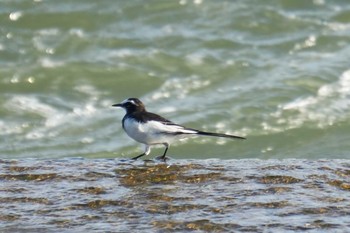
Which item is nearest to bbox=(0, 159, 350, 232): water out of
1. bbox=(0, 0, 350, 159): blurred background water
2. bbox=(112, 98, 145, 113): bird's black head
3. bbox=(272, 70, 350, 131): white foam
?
bbox=(112, 98, 145, 113): bird's black head

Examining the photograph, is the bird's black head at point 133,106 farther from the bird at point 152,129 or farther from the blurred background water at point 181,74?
the blurred background water at point 181,74

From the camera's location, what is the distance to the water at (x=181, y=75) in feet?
48.5

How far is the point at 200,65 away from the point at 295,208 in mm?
10543

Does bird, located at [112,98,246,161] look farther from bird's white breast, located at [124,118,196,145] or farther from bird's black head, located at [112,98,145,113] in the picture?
bird's black head, located at [112,98,145,113]

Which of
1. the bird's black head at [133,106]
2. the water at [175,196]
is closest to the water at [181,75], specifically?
the bird's black head at [133,106]

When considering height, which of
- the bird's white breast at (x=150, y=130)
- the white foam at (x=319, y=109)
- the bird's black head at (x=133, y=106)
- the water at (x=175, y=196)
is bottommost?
the water at (x=175, y=196)

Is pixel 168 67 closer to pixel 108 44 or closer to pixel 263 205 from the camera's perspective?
pixel 108 44

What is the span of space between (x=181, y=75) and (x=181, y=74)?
5 centimetres

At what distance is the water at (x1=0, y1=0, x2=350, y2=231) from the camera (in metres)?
14.8

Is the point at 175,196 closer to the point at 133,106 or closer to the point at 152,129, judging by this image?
the point at 152,129

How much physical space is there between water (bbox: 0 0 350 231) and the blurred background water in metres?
0.02

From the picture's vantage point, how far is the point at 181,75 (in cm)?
1697

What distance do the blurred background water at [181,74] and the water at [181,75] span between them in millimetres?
21

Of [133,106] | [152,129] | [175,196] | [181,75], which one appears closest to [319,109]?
[181,75]
